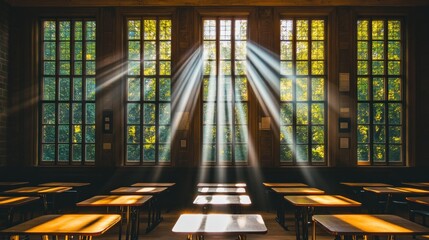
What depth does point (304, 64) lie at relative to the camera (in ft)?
36.8

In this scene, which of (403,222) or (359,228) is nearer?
(359,228)

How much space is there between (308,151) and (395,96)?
2.65m

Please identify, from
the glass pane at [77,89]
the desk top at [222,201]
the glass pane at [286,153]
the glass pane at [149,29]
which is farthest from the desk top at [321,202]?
the glass pane at [77,89]

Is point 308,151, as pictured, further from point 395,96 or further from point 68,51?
point 68,51

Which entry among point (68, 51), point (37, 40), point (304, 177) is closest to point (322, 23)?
point (304, 177)

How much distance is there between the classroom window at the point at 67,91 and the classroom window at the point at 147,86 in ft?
3.14

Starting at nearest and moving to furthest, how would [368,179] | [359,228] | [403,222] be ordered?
[359,228]
[403,222]
[368,179]

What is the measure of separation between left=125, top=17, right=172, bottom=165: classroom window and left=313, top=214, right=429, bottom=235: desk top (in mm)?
7511

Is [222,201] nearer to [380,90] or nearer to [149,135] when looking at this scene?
[149,135]

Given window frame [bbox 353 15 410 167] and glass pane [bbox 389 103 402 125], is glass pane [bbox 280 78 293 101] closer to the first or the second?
window frame [bbox 353 15 410 167]

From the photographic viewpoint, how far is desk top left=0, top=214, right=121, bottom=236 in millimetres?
3508

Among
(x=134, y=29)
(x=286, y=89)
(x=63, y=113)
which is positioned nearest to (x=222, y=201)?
(x=286, y=89)

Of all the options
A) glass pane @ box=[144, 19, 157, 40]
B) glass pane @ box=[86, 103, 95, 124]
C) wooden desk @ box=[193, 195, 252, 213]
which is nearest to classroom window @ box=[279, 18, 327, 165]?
glass pane @ box=[144, 19, 157, 40]

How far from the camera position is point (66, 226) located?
3.74m
